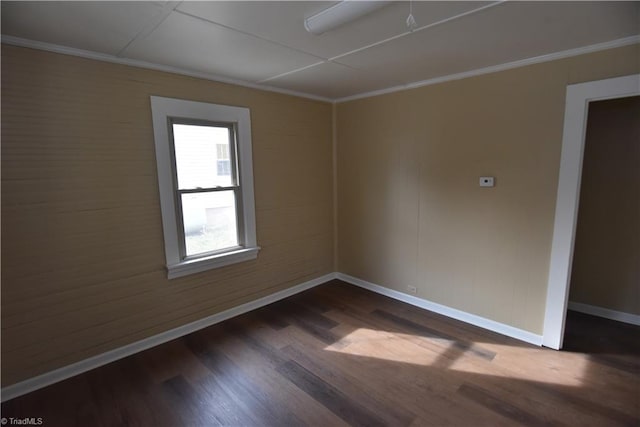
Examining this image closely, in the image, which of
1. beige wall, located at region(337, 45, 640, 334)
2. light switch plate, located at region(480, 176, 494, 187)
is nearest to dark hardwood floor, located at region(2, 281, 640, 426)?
beige wall, located at region(337, 45, 640, 334)

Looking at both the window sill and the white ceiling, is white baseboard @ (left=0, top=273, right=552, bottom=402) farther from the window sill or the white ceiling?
the white ceiling

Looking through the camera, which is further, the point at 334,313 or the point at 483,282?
the point at 334,313

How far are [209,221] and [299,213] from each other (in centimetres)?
118

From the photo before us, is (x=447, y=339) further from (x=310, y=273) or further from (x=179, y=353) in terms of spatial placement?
(x=179, y=353)

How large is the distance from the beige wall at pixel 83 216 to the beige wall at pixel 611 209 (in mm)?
3619

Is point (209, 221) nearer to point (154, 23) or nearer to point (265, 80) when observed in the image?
point (265, 80)

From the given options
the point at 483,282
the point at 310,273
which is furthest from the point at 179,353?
the point at 483,282

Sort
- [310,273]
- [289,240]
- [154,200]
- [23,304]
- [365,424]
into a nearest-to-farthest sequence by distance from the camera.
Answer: [365,424] < [23,304] < [154,200] < [289,240] < [310,273]

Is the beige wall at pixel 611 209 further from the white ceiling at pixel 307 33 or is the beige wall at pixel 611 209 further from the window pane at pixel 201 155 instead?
the window pane at pixel 201 155

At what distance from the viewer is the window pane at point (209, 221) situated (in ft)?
9.99

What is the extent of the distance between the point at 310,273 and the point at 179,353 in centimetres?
191

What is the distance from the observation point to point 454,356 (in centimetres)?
266

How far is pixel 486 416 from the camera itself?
202 cm

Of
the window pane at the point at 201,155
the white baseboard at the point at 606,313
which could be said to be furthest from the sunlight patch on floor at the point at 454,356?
the window pane at the point at 201,155
